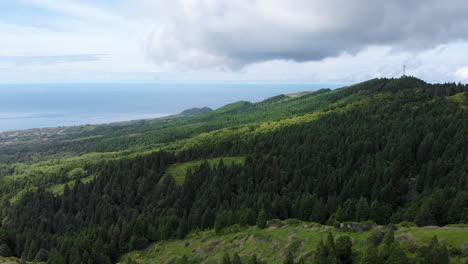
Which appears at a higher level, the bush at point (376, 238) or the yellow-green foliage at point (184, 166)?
the bush at point (376, 238)

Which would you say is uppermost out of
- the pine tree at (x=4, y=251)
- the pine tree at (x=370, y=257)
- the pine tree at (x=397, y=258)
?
the pine tree at (x=397, y=258)

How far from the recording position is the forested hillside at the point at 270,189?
71562 mm

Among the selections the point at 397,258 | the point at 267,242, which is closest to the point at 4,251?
the point at 267,242

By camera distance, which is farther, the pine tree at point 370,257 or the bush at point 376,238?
the bush at point 376,238

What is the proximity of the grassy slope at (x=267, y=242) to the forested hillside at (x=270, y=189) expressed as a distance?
388 centimetres

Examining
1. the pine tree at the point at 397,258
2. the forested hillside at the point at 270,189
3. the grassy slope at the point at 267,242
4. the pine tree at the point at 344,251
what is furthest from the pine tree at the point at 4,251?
the pine tree at the point at 397,258

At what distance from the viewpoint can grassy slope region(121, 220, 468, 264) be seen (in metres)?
37.1

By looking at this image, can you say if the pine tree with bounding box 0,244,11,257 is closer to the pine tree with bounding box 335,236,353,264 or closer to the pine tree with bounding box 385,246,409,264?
the pine tree with bounding box 335,236,353,264

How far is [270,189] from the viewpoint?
103 metres

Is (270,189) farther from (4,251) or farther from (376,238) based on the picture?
(4,251)

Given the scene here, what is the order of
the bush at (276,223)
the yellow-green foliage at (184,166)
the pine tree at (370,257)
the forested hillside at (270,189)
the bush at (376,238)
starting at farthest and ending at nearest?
1. the yellow-green foliage at (184,166)
2. the forested hillside at (270,189)
3. the bush at (276,223)
4. the bush at (376,238)
5. the pine tree at (370,257)

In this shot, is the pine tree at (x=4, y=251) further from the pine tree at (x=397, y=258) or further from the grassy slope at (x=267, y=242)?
the pine tree at (x=397, y=258)

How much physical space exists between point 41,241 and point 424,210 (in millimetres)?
109978

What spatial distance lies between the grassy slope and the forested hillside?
3.88m
